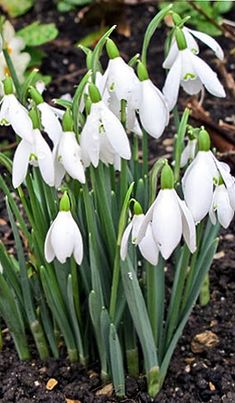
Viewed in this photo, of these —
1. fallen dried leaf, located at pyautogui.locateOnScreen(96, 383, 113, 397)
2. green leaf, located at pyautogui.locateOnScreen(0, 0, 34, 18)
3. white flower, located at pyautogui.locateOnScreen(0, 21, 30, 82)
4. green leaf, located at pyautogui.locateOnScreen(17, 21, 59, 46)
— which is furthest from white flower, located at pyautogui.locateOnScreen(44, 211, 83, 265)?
green leaf, located at pyautogui.locateOnScreen(0, 0, 34, 18)

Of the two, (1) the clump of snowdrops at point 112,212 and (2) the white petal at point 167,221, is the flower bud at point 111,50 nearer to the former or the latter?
(1) the clump of snowdrops at point 112,212

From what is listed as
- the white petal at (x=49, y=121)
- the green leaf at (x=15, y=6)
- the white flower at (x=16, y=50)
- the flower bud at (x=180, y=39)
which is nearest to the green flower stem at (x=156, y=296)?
the white petal at (x=49, y=121)

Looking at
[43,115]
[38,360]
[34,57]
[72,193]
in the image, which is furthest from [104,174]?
[34,57]

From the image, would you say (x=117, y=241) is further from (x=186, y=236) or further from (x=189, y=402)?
(x=189, y=402)

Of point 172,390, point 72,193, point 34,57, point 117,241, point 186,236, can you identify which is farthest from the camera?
point 34,57

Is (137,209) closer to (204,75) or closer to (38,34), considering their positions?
(204,75)

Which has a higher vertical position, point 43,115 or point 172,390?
point 43,115

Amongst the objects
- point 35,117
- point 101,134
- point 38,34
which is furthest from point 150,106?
point 38,34
